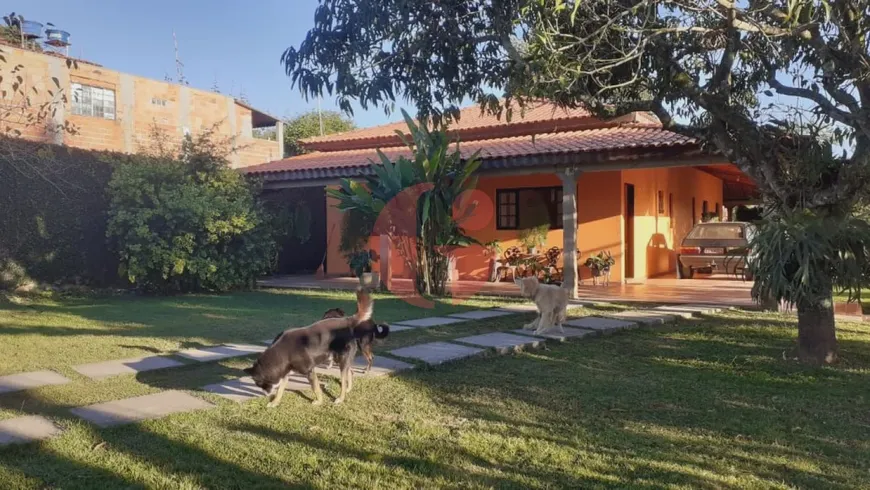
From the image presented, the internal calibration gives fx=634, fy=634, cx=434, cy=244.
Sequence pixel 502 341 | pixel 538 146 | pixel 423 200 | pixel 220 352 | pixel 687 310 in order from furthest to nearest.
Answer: pixel 538 146 → pixel 423 200 → pixel 687 310 → pixel 502 341 → pixel 220 352

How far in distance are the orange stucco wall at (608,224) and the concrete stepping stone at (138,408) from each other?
1044 cm

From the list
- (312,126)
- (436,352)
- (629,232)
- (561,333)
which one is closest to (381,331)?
(436,352)

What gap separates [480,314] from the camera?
9.66 meters

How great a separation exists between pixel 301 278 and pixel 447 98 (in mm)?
10319

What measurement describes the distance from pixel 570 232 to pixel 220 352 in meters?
7.28

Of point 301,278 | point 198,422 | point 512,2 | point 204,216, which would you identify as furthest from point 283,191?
point 198,422

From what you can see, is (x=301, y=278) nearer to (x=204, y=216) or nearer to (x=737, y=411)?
(x=204, y=216)

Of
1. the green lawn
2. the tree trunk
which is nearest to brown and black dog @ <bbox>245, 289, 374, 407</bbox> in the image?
the green lawn

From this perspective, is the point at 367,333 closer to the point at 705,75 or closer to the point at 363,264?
the point at 705,75

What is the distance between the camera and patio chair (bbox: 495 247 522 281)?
47.7 ft

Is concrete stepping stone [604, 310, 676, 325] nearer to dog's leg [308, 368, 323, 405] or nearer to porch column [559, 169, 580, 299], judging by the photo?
porch column [559, 169, 580, 299]

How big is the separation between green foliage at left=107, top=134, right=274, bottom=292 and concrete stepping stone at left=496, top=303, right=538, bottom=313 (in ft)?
19.7

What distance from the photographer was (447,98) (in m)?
8.01

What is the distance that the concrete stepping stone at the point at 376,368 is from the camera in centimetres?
580
